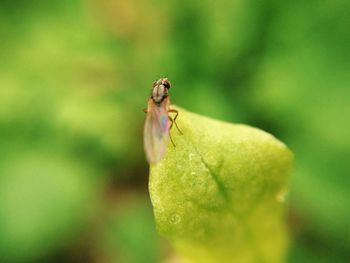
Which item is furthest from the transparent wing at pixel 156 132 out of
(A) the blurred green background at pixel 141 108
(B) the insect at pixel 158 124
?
(A) the blurred green background at pixel 141 108

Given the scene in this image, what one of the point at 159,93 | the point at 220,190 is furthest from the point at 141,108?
the point at 220,190

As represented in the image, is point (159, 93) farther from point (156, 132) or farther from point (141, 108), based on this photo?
point (141, 108)

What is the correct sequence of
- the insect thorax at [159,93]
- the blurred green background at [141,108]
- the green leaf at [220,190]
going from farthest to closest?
the blurred green background at [141,108], the insect thorax at [159,93], the green leaf at [220,190]

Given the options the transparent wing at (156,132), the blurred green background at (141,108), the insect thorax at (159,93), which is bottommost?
the blurred green background at (141,108)

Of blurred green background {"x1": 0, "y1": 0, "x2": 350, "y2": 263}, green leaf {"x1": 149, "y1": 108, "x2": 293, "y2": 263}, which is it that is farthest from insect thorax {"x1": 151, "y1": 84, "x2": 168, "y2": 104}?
blurred green background {"x1": 0, "y1": 0, "x2": 350, "y2": 263}

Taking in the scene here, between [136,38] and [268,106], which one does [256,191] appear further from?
[136,38]

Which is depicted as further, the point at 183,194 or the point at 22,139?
the point at 22,139

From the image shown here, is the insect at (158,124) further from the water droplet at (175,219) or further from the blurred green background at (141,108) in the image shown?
the blurred green background at (141,108)

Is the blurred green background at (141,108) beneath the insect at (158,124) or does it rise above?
beneath

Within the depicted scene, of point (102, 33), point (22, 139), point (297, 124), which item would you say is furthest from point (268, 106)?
point (22, 139)
